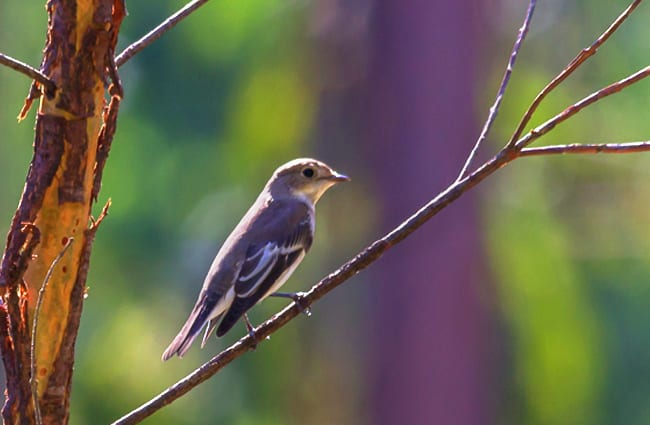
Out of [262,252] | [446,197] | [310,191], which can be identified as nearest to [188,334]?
[262,252]

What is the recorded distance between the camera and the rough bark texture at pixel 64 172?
2.64 meters

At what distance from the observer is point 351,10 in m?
10.7

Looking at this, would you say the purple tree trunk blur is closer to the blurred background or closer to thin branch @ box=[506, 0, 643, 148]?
the blurred background

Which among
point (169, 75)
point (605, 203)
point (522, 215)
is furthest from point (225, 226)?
point (605, 203)

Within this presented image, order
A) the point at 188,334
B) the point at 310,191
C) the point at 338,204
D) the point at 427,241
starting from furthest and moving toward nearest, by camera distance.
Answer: the point at 338,204, the point at 427,241, the point at 310,191, the point at 188,334

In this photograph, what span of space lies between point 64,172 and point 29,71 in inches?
Answer: 11.0

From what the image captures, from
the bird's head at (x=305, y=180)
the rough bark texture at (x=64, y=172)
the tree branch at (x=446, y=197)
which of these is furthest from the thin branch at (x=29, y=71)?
the bird's head at (x=305, y=180)

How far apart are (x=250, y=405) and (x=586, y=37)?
18.4ft

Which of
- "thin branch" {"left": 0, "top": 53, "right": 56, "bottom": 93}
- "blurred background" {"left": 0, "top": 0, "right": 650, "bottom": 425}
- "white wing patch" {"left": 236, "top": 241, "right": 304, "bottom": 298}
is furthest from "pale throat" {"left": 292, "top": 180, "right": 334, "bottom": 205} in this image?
"blurred background" {"left": 0, "top": 0, "right": 650, "bottom": 425}

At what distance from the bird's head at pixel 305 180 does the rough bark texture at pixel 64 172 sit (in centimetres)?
324

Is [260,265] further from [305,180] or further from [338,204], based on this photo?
[338,204]

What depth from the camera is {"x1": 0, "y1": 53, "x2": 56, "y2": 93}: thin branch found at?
2398mm

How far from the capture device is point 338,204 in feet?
37.4

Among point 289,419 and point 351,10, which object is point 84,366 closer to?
point 289,419
